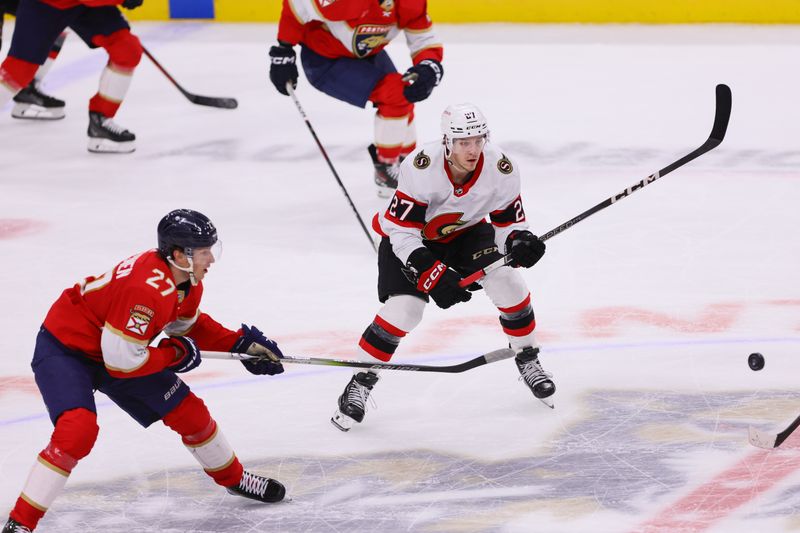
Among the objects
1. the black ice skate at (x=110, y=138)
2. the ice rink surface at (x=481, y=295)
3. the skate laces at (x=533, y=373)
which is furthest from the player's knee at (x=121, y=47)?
the skate laces at (x=533, y=373)

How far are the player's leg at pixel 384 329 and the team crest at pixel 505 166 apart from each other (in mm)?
393

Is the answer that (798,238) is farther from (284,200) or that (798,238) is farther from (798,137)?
(284,200)

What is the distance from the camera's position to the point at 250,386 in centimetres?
401

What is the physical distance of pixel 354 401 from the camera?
3.71 metres

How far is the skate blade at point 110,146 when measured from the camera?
6.51 m

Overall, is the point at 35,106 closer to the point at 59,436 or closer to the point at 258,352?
the point at 258,352

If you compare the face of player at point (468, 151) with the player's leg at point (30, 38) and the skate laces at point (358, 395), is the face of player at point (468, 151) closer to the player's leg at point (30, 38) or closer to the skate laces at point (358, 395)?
the skate laces at point (358, 395)

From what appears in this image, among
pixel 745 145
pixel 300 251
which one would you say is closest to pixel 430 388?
pixel 300 251

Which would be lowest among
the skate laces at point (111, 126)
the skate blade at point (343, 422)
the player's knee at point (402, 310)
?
the skate laces at point (111, 126)

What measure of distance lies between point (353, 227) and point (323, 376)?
→ 1530 mm

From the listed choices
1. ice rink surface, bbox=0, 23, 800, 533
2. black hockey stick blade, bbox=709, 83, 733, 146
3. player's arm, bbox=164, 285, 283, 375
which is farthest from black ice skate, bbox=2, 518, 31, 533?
black hockey stick blade, bbox=709, 83, 733, 146

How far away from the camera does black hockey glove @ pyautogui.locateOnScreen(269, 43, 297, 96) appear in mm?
5477

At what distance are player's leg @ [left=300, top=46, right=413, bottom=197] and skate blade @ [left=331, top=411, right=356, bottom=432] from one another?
6.66ft

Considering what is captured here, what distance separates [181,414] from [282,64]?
2674mm
